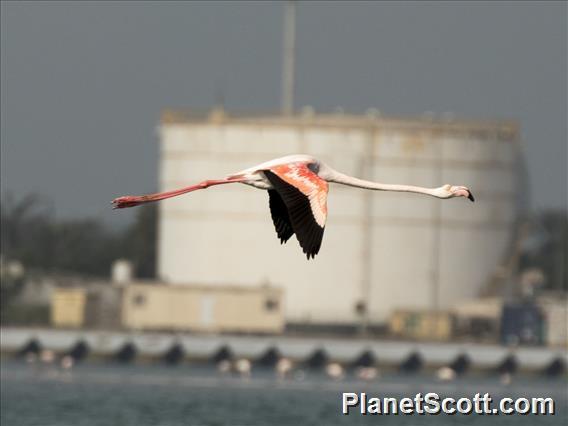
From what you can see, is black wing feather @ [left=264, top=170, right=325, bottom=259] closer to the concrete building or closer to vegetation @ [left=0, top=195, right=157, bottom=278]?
the concrete building

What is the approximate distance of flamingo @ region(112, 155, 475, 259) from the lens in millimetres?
22969

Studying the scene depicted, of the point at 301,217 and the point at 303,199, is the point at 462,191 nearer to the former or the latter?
the point at 303,199

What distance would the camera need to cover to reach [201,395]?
75.2m

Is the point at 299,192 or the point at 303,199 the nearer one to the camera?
the point at 303,199

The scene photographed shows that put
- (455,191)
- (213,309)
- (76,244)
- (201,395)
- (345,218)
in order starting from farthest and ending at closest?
(76,244) → (345,218) → (213,309) → (201,395) → (455,191)

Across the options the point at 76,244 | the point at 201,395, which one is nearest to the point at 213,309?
the point at 201,395

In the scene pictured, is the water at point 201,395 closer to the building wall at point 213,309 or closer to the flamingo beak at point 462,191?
the building wall at point 213,309

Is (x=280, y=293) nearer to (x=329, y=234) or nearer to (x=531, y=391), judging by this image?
(x=329, y=234)

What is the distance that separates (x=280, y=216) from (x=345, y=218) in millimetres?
70119

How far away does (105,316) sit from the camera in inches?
3826

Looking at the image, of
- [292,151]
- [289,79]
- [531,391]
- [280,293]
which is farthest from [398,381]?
[289,79]

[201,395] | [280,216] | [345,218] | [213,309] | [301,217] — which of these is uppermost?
[345,218]

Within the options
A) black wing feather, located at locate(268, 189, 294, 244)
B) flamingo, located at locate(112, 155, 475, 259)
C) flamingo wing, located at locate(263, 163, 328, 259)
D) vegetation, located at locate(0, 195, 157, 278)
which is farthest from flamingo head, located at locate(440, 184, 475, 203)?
vegetation, located at locate(0, 195, 157, 278)

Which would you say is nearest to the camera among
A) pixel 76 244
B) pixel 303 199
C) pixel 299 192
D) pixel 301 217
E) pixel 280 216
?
pixel 301 217
